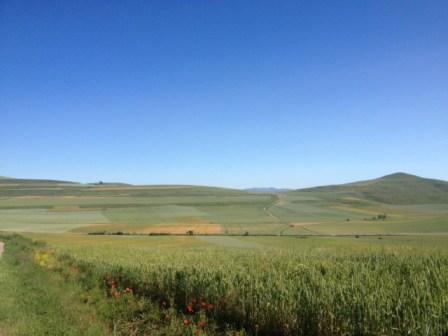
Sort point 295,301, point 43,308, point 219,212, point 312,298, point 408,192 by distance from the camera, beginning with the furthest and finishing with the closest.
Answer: point 408,192, point 219,212, point 43,308, point 295,301, point 312,298

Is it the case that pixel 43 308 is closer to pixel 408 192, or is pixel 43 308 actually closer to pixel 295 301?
pixel 295 301

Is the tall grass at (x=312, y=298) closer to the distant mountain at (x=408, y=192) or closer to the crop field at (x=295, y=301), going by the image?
the crop field at (x=295, y=301)

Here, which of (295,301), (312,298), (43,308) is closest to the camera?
(312,298)

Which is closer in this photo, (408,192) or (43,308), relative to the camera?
(43,308)

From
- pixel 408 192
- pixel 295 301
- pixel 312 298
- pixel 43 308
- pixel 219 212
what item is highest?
pixel 408 192

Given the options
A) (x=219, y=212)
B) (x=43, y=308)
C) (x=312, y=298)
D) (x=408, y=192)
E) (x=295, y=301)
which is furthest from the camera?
(x=408, y=192)

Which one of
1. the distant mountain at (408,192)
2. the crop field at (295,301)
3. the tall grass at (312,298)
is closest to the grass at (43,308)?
the crop field at (295,301)

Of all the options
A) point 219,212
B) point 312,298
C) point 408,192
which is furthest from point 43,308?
point 408,192

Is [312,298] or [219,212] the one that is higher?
[312,298]

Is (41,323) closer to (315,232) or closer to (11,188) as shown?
(315,232)

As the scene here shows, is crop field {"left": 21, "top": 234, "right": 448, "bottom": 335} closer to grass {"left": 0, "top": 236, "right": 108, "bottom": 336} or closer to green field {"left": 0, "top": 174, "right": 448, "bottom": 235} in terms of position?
grass {"left": 0, "top": 236, "right": 108, "bottom": 336}

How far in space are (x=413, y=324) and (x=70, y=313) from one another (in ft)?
27.2

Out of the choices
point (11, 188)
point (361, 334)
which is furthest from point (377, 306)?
point (11, 188)

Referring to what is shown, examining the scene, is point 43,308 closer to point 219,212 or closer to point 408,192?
point 219,212
